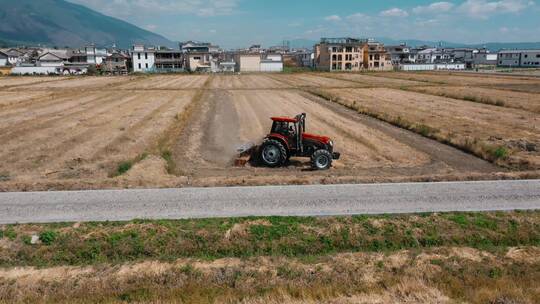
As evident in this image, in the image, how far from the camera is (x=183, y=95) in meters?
50.9

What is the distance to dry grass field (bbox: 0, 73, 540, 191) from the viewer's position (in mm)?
16734

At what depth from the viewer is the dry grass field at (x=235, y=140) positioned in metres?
16.7

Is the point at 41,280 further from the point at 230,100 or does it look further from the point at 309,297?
the point at 230,100

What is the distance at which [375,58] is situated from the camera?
424ft

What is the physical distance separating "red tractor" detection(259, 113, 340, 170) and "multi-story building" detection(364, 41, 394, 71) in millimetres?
115099

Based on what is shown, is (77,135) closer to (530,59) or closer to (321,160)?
(321,160)

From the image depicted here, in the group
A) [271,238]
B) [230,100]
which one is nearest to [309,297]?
[271,238]

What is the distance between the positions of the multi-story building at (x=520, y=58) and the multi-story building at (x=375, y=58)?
46.7m

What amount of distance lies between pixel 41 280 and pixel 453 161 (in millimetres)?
17026

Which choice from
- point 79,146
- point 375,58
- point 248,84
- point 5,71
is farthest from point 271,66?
point 79,146

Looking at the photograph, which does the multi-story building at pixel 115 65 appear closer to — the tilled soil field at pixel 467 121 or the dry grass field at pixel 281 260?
the tilled soil field at pixel 467 121

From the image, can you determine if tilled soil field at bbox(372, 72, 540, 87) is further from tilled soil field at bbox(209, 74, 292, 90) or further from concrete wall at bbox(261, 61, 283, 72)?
concrete wall at bbox(261, 61, 283, 72)

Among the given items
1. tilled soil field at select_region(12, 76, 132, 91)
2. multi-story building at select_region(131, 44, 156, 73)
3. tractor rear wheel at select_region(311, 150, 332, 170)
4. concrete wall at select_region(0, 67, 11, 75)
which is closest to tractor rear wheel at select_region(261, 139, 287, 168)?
tractor rear wheel at select_region(311, 150, 332, 170)

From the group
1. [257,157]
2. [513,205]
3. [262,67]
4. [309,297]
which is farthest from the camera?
[262,67]
